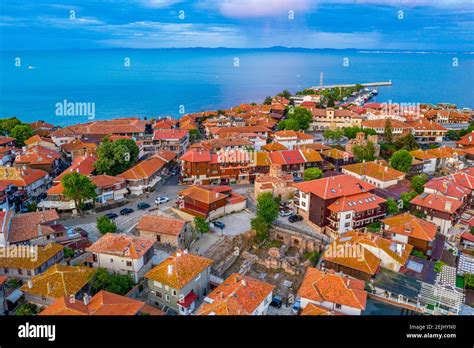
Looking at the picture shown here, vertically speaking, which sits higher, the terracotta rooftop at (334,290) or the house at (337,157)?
the house at (337,157)

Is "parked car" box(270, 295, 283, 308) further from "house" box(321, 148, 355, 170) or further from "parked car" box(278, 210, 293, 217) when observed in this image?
"house" box(321, 148, 355, 170)

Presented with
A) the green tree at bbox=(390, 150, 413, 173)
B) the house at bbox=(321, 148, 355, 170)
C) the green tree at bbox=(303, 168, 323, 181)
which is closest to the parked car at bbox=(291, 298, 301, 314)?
the green tree at bbox=(303, 168, 323, 181)

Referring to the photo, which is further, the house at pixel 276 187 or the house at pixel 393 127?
the house at pixel 393 127

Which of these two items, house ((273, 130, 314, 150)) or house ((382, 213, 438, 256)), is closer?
house ((382, 213, 438, 256))

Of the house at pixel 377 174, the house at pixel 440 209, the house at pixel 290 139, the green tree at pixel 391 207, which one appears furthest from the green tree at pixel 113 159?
the house at pixel 440 209

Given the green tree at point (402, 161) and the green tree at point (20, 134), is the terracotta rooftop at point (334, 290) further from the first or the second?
the green tree at point (20, 134)
